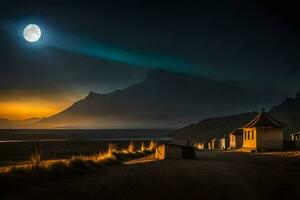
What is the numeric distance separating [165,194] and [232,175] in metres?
7.16

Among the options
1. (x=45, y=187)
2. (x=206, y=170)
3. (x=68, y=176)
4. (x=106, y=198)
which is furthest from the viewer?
(x=206, y=170)

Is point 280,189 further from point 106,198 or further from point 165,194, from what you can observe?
point 106,198

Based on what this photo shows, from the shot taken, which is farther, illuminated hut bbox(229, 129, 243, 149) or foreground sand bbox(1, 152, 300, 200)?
illuminated hut bbox(229, 129, 243, 149)

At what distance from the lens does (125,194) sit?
16.2m

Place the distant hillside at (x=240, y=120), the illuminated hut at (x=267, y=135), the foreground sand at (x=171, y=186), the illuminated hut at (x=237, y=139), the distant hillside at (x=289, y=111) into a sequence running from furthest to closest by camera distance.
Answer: the distant hillside at (x=240, y=120)
the distant hillside at (x=289, y=111)
the illuminated hut at (x=237, y=139)
the illuminated hut at (x=267, y=135)
the foreground sand at (x=171, y=186)

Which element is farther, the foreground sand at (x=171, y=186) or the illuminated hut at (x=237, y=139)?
the illuminated hut at (x=237, y=139)

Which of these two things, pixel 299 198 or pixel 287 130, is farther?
pixel 287 130

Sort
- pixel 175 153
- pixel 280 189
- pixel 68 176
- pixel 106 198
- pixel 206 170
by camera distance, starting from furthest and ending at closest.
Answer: pixel 175 153 → pixel 206 170 → pixel 68 176 → pixel 280 189 → pixel 106 198

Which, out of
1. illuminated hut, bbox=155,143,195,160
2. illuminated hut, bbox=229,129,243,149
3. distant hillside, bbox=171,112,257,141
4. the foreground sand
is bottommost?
the foreground sand

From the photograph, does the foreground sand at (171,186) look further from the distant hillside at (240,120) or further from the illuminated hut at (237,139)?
the distant hillside at (240,120)

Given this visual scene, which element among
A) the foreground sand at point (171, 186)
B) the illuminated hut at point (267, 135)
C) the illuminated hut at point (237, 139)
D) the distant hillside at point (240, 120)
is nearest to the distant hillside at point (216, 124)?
the distant hillside at point (240, 120)

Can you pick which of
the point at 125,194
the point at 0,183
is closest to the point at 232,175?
the point at 125,194

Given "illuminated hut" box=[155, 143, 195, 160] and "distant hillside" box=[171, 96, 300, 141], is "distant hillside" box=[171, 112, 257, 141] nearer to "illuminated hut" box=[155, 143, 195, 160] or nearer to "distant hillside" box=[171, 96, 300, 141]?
"distant hillside" box=[171, 96, 300, 141]

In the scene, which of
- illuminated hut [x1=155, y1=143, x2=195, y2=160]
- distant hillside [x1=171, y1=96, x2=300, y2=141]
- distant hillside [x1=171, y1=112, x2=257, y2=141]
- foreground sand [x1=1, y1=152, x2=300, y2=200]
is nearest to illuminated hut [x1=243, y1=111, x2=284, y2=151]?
illuminated hut [x1=155, y1=143, x2=195, y2=160]
